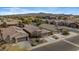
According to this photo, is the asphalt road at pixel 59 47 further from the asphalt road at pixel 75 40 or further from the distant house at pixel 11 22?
the distant house at pixel 11 22

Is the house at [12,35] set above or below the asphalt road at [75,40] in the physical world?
above

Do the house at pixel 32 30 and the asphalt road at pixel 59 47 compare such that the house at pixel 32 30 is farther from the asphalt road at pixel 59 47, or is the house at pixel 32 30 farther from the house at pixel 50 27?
the asphalt road at pixel 59 47

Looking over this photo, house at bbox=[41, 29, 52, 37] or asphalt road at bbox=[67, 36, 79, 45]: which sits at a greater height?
house at bbox=[41, 29, 52, 37]

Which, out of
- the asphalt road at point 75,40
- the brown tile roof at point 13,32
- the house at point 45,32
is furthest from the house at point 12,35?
the asphalt road at point 75,40

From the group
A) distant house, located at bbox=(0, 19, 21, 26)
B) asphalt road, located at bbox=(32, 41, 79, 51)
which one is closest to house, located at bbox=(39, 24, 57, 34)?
asphalt road, located at bbox=(32, 41, 79, 51)

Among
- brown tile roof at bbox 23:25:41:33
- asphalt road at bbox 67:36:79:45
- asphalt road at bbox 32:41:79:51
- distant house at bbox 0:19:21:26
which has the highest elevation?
distant house at bbox 0:19:21:26

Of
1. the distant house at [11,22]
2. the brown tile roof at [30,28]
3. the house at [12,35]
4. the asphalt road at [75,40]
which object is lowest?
the asphalt road at [75,40]

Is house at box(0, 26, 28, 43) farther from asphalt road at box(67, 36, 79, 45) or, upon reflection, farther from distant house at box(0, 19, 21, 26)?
asphalt road at box(67, 36, 79, 45)
